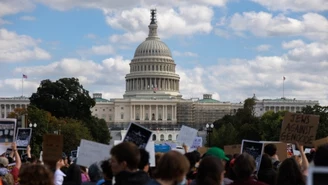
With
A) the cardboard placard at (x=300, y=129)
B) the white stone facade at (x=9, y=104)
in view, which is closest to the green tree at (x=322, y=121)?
the cardboard placard at (x=300, y=129)

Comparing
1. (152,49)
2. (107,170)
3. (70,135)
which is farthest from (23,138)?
(152,49)

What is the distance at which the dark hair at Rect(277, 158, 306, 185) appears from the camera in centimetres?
916

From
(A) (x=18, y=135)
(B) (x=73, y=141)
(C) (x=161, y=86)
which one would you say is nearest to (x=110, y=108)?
(C) (x=161, y=86)

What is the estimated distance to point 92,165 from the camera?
11250 millimetres

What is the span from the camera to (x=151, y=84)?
187250 mm

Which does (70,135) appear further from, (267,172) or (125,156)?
(125,156)

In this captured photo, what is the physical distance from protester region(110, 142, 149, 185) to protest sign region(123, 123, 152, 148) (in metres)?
2.86

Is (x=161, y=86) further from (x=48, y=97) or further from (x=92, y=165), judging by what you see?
(x=92, y=165)

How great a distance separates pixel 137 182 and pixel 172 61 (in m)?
184

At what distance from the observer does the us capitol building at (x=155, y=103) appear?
184375 millimetres

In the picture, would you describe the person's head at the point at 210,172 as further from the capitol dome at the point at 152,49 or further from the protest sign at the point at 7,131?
the capitol dome at the point at 152,49

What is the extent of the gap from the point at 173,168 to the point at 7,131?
7.44 meters

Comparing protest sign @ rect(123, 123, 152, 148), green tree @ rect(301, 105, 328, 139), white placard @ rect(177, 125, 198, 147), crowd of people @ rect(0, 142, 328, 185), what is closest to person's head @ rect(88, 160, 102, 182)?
protest sign @ rect(123, 123, 152, 148)

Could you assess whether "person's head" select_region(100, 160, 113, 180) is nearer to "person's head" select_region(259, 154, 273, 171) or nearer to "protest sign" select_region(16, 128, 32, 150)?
"person's head" select_region(259, 154, 273, 171)
